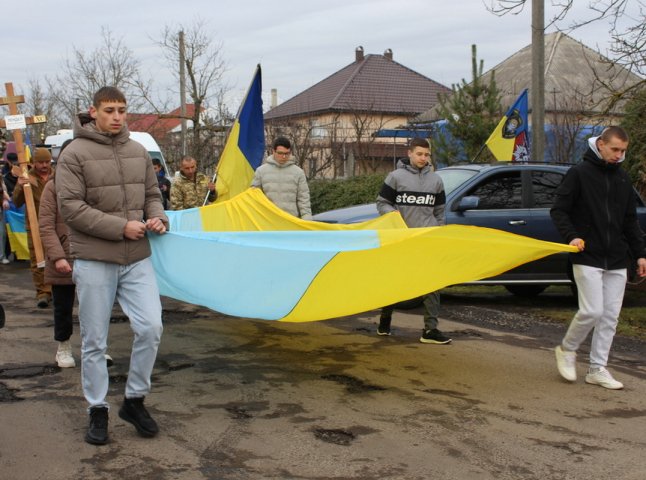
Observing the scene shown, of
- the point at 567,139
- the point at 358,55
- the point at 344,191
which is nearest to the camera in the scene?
the point at 344,191

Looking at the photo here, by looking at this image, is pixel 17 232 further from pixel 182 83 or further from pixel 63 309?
pixel 182 83

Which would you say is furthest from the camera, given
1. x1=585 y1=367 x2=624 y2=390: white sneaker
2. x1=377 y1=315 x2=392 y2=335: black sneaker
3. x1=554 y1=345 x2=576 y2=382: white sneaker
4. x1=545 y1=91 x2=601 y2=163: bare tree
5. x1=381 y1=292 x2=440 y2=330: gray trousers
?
x1=545 y1=91 x2=601 y2=163: bare tree

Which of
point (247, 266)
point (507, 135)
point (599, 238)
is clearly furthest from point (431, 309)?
point (507, 135)

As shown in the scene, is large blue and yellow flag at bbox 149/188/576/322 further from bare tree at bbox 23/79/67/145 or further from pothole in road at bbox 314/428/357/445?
bare tree at bbox 23/79/67/145

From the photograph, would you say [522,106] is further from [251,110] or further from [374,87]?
[374,87]

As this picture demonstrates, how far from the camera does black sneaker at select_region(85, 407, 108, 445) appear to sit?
15.7 feet

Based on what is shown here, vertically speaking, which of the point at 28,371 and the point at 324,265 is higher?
the point at 324,265

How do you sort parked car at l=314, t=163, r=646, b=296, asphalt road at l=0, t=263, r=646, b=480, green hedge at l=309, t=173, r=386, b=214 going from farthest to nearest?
1. green hedge at l=309, t=173, r=386, b=214
2. parked car at l=314, t=163, r=646, b=296
3. asphalt road at l=0, t=263, r=646, b=480

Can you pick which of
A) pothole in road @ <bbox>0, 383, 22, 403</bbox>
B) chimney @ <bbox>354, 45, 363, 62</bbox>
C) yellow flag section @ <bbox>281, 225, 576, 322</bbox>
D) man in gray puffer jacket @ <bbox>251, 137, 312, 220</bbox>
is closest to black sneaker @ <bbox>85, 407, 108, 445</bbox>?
pothole in road @ <bbox>0, 383, 22, 403</bbox>

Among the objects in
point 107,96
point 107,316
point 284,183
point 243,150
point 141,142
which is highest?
point 107,96

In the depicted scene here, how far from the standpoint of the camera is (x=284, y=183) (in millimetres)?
8875

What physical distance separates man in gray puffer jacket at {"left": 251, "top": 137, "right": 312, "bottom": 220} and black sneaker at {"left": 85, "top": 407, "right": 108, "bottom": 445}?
430 cm

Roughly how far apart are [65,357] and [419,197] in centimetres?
354

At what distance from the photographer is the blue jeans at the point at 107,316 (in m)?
4.83
